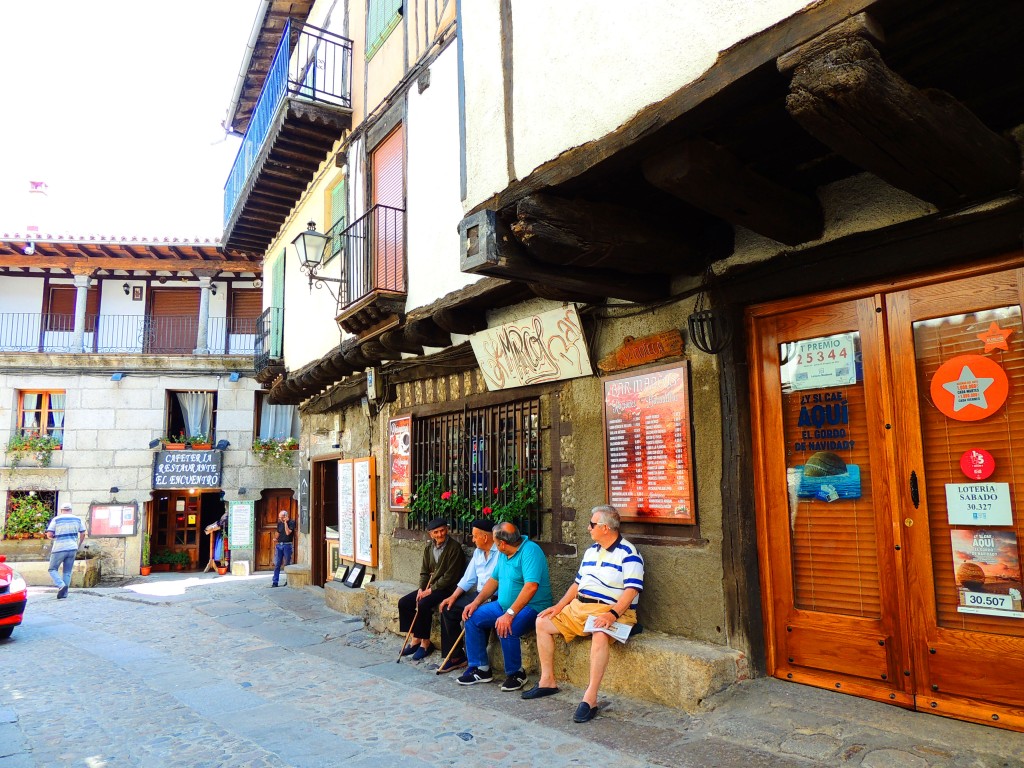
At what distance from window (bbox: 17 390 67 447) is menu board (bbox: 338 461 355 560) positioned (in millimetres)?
11805

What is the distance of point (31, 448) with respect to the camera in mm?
18578

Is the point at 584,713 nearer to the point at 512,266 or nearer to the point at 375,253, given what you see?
the point at 512,266

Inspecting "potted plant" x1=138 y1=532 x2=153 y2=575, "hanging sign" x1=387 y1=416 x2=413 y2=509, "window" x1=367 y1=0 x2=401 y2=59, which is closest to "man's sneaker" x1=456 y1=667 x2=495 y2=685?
"hanging sign" x1=387 y1=416 x2=413 y2=509

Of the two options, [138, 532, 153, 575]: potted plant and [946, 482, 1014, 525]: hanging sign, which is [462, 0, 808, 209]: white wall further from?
[138, 532, 153, 575]: potted plant

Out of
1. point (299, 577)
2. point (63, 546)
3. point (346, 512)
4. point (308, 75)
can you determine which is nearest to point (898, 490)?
point (346, 512)

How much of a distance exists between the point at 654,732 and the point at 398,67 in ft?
26.5

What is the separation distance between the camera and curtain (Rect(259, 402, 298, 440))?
2048cm

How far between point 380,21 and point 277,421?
13.1 m

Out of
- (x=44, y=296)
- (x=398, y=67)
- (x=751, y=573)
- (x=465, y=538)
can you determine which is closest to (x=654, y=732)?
(x=751, y=573)

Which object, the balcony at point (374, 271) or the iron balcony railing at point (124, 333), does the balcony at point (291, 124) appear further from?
the iron balcony railing at point (124, 333)

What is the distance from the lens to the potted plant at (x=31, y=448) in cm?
1844

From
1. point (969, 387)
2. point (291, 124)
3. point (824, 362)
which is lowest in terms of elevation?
point (969, 387)

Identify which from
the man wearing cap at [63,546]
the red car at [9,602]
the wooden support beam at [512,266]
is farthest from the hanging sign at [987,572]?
the man wearing cap at [63,546]

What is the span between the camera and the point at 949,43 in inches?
121
